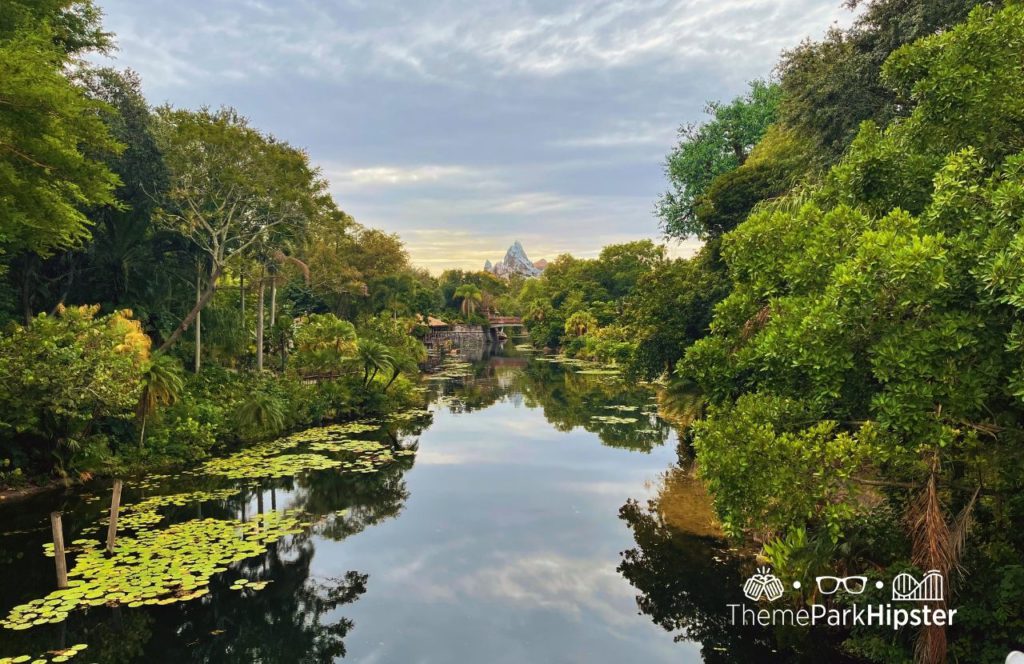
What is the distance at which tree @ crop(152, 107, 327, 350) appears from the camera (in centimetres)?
1919

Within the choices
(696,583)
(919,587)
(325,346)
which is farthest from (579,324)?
(919,587)

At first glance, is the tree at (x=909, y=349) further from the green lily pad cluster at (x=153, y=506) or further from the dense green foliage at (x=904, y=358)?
the green lily pad cluster at (x=153, y=506)

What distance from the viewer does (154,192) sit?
1934 cm

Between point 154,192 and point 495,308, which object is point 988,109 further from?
point 495,308

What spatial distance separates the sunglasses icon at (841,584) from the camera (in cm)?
715

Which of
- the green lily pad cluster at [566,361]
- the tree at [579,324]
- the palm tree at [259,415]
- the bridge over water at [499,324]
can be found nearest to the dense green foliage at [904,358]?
A: the palm tree at [259,415]

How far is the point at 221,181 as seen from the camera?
19516 mm

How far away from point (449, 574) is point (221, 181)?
1641cm

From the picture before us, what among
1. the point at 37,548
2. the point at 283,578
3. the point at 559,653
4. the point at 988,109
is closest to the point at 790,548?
the point at 559,653

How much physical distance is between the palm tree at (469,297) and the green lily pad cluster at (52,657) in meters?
74.1

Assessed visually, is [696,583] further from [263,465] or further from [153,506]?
[263,465]

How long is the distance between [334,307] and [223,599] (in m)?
38.6

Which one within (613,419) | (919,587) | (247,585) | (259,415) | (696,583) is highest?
(259,415)

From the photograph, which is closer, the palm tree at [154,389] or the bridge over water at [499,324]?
the palm tree at [154,389]
